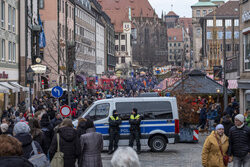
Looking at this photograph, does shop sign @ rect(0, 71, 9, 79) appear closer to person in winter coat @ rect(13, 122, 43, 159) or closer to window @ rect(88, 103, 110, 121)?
window @ rect(88, 103, 110, 121)

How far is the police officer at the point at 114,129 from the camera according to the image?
18562 mm

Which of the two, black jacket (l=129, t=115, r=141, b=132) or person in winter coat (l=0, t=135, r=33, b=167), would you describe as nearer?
person in winter coat (l=0, t=135, r=33, b=167)

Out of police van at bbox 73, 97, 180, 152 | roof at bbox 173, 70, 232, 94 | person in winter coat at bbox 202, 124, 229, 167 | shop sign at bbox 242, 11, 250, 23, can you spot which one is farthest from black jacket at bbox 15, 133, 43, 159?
roof at bbox 173, 70, 232, 94

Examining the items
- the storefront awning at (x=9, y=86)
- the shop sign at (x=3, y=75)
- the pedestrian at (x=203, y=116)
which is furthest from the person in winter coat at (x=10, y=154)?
the shop sign at (x=3, y=75)

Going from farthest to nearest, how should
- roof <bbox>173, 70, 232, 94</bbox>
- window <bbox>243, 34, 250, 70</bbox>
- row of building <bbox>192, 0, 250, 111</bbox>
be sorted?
roof <bbox>173, 70, 232, 94</bbox> → row of building <bbox>192, 0, 250, 111</bbox> → window <bbox>243, 34, 250, 70</bbox>

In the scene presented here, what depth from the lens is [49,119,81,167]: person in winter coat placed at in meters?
9.71

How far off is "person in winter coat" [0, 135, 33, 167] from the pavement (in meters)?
10.2

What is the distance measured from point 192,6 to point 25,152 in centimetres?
14347

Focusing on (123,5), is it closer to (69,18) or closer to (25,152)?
(69,18)

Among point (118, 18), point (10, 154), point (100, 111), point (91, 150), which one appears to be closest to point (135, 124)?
point (100, 111)

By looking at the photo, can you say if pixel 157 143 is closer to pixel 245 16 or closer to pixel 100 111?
pixel 100 111

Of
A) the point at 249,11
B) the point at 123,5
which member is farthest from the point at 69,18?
the point at 123,5

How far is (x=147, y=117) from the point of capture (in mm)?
19297

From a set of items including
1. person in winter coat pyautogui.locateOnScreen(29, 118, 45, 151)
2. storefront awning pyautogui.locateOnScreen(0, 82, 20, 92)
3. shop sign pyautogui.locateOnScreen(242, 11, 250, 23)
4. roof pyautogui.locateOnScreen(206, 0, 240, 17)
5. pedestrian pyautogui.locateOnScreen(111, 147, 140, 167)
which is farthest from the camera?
roof pyautogui.locateOnScreen(206, 0, 240, 17)
